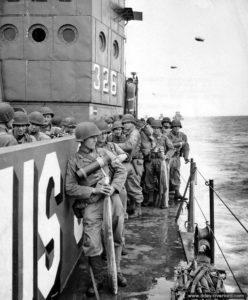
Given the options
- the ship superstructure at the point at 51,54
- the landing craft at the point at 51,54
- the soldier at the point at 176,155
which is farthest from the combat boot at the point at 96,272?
the ship superstructure at the point at 51,54

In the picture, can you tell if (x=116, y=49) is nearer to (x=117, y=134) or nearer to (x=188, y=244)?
(x=117, y=134)

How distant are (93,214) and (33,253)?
1.40m

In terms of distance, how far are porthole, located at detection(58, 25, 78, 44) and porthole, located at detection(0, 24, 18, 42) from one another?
4.66 ft

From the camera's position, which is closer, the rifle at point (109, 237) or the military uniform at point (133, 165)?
the rifle at point (109, 237)

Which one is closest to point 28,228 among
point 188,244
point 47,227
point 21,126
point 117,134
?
point 47,227

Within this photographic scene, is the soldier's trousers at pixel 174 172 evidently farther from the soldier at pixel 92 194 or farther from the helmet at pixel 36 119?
the soldier at pixel 92 194

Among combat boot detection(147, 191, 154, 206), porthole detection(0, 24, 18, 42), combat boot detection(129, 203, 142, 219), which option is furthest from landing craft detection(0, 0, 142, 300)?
combat boot detection(147, 191, 154, 206)

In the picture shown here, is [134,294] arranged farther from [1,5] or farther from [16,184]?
[1,5]

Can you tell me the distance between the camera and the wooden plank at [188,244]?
6476 mm

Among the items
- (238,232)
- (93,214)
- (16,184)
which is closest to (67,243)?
(93,214)

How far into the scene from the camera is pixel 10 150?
3.25 metres

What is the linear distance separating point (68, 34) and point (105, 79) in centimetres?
210

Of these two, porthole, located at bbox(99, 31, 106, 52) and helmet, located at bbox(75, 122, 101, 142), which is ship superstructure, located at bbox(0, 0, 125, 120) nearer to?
porthole, located at bbox(99, 31, 106, 52)

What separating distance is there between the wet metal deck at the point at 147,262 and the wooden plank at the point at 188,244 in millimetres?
85
